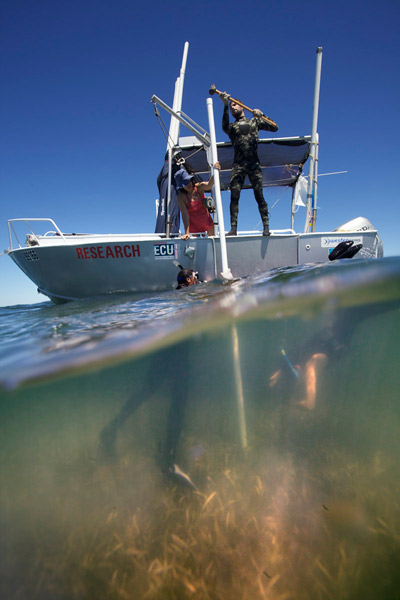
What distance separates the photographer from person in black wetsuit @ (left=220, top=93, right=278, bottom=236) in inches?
199

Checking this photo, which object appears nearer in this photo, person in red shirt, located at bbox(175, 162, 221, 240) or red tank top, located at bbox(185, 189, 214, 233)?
person in red shirt, located at bbox(175, 162, 221, 240)

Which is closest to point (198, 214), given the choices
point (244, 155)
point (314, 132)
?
point (244, 155)

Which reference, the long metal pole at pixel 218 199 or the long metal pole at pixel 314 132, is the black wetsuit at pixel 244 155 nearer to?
the long metal pole at pixel 218 199

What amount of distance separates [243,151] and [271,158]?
3439 millimetres

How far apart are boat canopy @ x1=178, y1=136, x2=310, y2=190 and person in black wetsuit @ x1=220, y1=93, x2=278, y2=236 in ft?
4.88

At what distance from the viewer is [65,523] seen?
103 centimetres

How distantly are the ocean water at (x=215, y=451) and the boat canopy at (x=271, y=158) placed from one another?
19.0 feet

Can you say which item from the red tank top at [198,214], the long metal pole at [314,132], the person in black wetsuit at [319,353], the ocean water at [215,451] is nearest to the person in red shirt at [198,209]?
the red tank top at [198,214]

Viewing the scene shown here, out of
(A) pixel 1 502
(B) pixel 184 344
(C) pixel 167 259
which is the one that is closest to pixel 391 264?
(B) pixel 184 344

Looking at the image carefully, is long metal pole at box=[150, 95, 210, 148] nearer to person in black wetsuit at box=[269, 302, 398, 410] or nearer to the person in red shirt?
the person in red shirt

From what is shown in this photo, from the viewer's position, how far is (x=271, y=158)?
7871 millimetres

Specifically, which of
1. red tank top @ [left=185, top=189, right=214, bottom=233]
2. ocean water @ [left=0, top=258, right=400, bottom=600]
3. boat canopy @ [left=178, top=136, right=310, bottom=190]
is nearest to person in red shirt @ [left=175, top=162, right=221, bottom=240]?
red tank top @ [left=185, top=189, right=214, bottom=233]

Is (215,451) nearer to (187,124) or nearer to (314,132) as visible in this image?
(187,124)

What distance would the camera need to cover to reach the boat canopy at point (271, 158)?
7.06 meters
